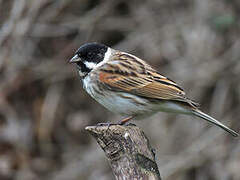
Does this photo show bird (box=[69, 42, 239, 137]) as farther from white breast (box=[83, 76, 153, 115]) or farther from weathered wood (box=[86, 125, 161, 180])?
weathered wood (box=[86, 125, 161, 180])

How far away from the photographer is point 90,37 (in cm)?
941

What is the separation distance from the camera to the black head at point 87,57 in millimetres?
5277

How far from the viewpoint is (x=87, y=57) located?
5.31 m

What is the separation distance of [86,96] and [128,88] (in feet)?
16.4

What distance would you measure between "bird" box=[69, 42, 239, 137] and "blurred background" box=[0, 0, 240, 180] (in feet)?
9.65

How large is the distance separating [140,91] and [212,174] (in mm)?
3443

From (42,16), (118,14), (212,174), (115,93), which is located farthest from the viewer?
(118,14)

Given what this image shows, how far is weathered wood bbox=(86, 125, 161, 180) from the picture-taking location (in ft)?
12.3

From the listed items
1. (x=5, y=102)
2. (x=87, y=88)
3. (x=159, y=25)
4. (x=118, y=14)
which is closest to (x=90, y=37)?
(x=118, y=14)

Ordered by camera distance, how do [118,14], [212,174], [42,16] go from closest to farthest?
1. [212,174]
2. [42,16]
3. [118,14]

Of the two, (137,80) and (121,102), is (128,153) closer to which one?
(121,102)

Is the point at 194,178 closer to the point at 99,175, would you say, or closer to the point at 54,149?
→ the point at 99,175

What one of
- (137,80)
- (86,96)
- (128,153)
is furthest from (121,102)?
(86,96)

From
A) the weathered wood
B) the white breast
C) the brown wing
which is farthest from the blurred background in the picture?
the weathered wood
